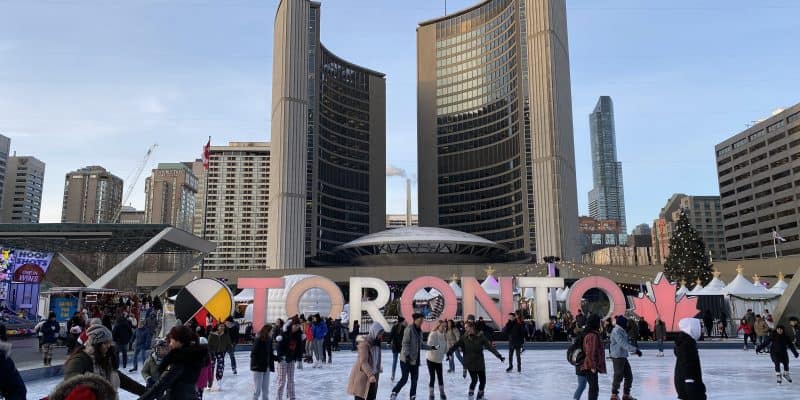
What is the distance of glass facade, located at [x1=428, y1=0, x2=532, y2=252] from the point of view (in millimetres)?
111188

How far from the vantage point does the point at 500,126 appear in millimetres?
118438

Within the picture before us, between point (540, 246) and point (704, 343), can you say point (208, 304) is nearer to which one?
point (704, 343)

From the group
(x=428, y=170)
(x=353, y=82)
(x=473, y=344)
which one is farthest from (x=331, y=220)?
(x=473, y=344)

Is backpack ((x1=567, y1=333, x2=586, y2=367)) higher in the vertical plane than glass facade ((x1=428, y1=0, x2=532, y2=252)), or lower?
lower

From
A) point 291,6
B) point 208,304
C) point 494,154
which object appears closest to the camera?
point 208,304

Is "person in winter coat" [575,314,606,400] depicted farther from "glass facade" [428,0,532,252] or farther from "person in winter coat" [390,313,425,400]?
"glass facade" [428,0,532,252]

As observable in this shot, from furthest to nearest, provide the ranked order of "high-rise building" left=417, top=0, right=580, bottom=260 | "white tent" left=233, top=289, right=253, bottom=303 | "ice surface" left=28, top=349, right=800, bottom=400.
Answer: "high-rise building" left=417, top=0, right=580, bottom=260 → "white tent" left=233, top=289, right=253, bottom=303 → "ice surface" left=28, top=349, right=800, bottom=400

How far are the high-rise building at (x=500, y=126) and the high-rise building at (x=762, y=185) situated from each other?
176 feet

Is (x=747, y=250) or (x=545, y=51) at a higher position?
(x=545, y=51)

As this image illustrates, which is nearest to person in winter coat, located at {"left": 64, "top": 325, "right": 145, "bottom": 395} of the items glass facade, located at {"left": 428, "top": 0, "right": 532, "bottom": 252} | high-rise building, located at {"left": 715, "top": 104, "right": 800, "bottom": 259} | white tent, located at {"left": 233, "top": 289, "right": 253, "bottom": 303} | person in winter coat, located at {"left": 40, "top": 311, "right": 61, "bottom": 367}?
person in winter coat, located at {"left": 40, "top": 311, "right": 61, "bottom": 367}

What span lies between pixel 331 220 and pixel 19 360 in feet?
348

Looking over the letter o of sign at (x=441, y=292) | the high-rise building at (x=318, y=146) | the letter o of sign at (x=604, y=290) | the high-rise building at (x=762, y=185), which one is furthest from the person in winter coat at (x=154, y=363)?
the high-rise building at (x=762, y=185)

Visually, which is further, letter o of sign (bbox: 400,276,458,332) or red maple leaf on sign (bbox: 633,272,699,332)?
red maple leaf on sign (bbox: 633,272,699,332)

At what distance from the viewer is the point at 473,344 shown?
40.8 ft
